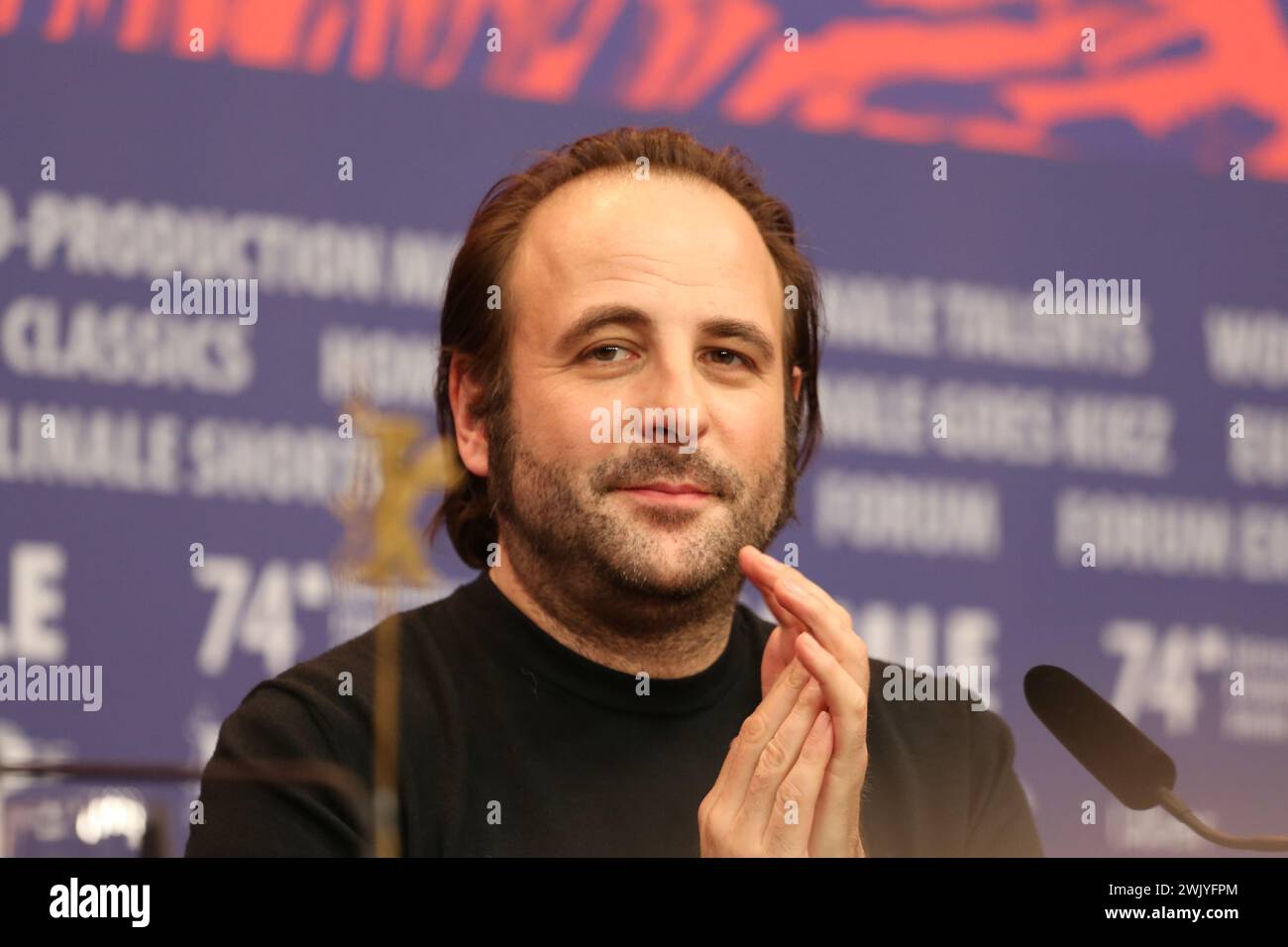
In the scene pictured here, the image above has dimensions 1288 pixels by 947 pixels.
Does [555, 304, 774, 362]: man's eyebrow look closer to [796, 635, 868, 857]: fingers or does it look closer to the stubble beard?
the stubble beard

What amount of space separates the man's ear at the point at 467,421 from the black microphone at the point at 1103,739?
98cm

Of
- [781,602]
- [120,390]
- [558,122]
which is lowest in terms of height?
[781,602]

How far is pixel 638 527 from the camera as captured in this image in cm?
245

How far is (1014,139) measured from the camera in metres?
3.65

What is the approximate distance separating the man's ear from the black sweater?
245mm

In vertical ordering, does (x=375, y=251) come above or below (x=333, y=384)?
above

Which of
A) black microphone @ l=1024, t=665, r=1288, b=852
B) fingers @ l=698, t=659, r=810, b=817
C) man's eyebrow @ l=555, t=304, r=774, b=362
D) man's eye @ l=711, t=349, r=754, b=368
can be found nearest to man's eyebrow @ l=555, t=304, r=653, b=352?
A: man's eyebrow @ l=555, t=304, r=774, b=362

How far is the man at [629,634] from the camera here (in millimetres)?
2227

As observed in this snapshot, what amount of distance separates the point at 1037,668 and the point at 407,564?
105 cm

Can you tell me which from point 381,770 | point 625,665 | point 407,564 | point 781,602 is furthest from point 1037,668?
point 407,564

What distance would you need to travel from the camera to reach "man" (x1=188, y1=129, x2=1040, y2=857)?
2.23 metres

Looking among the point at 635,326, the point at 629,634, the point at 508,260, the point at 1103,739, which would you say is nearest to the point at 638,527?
the point at 629,634

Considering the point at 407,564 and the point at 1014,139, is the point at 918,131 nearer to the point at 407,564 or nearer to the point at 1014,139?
the point at 1014,139

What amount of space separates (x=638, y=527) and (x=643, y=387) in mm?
199
